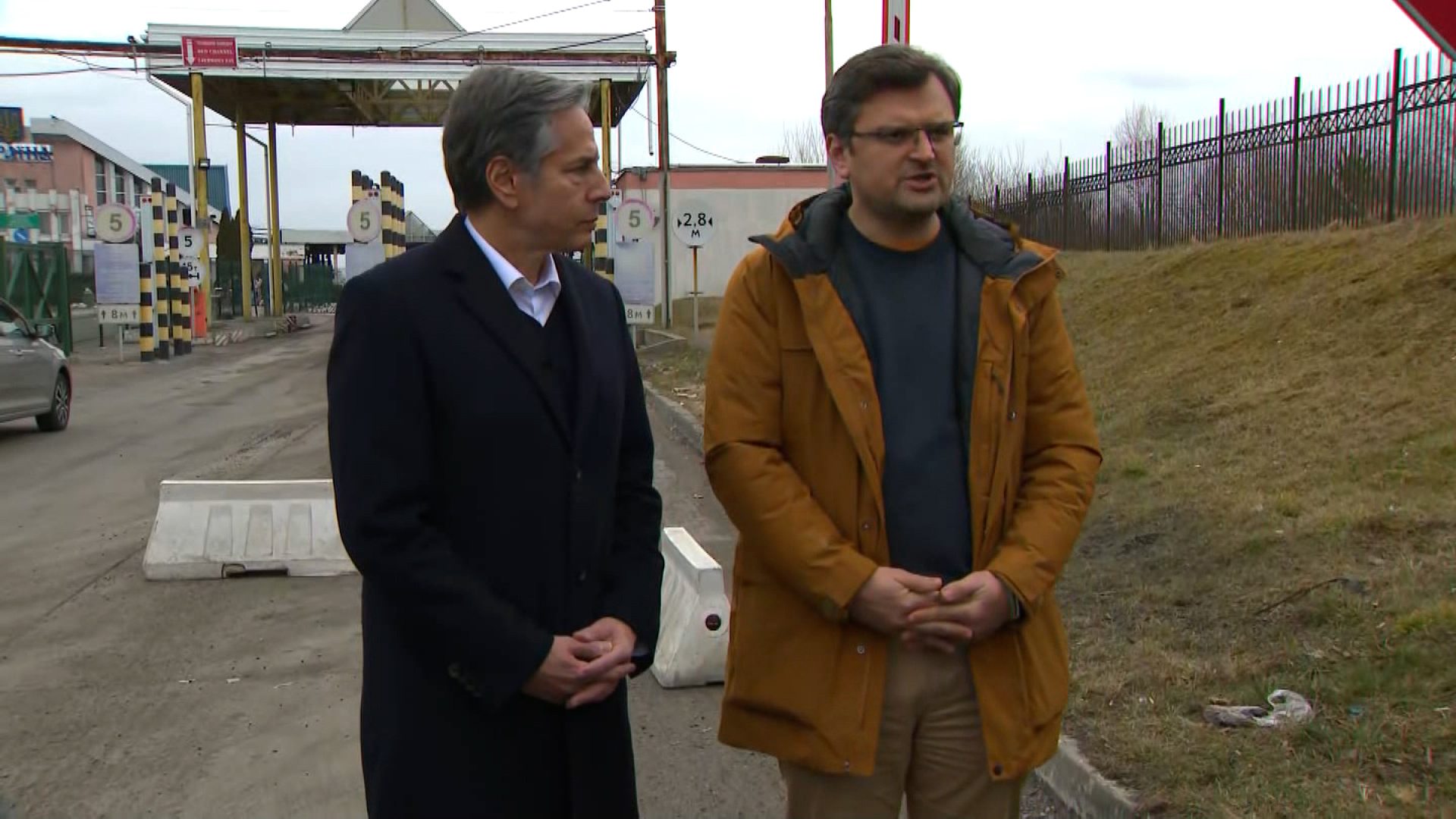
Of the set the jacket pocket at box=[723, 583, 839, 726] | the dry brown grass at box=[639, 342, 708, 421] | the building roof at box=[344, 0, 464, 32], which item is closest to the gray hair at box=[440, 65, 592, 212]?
the jacket pocket at box=[723, 583, 839, 726]

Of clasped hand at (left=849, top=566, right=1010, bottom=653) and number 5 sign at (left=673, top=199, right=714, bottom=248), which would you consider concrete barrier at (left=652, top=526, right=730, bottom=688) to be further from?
number 5 sign at (left=673, top=199, right=714, bottom=248)

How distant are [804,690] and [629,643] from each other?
0.36 metres

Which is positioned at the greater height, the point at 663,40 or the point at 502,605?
the point at 663,40

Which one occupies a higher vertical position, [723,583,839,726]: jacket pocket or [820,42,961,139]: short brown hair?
[820,42,961,139]: short brown hair

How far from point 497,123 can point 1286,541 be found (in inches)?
184

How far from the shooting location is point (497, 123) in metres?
2.33

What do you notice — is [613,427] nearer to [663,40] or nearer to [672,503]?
[672,503]

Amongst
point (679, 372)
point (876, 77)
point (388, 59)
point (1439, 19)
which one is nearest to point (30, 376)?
point (679, 372)

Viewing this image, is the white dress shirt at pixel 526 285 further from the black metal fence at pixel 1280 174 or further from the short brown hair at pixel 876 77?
the black metal fence at pixel 1280 174

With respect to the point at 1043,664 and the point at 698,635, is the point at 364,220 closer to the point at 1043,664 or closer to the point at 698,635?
the point at 698,635

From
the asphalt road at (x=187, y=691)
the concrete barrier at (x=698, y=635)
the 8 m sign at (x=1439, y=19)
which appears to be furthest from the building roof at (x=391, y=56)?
the 8 m sign at (x=1439, y=19)

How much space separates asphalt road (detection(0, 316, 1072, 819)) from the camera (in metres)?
4.26

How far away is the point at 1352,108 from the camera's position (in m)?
12.5

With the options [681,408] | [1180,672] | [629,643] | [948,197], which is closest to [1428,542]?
[1180,672]
